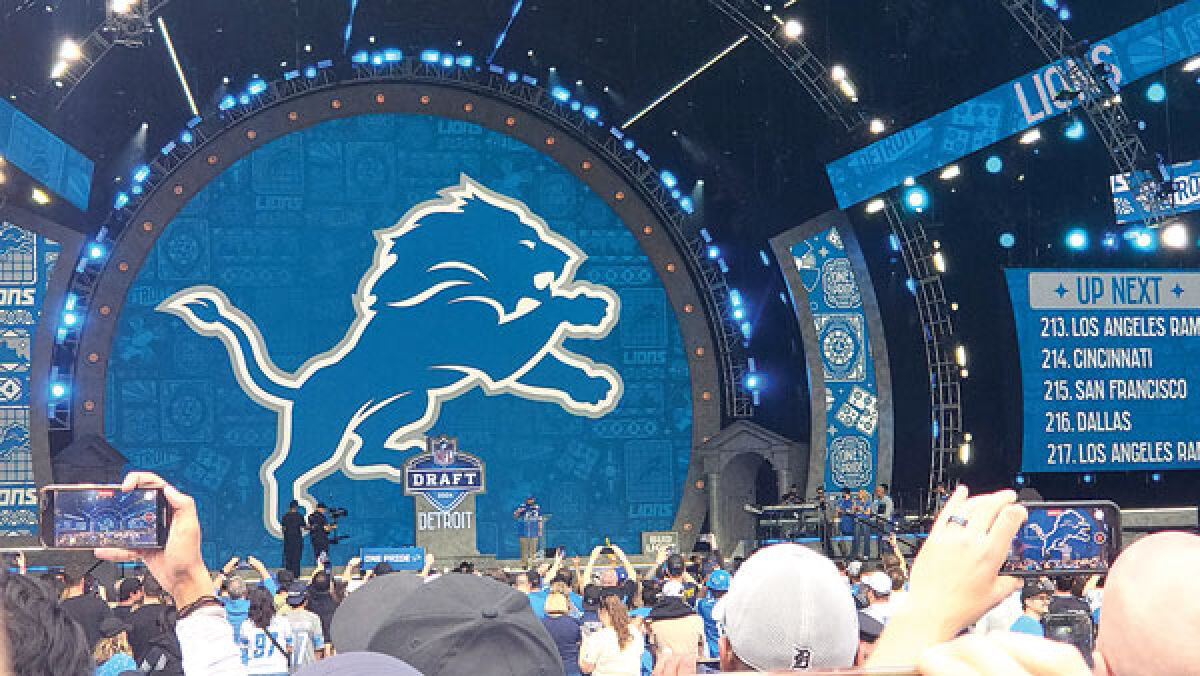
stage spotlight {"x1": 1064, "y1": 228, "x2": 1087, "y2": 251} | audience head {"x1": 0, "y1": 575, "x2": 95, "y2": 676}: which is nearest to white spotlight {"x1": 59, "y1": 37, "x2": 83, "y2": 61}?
stage spotlight {"x1": 1064, "y1": 228, "x2": 1087, "y2": 251}

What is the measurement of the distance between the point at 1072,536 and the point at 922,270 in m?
17.2

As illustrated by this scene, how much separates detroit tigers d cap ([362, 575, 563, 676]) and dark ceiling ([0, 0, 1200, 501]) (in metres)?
17.2

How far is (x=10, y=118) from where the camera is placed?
1728 centimetres

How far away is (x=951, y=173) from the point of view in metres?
18.8

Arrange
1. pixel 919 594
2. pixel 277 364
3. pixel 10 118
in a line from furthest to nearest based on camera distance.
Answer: pixel 277 364, pixel 10 118, pixel 919 594

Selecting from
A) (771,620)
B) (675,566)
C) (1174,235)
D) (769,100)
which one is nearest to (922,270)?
(769,100)

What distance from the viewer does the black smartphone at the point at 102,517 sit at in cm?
309

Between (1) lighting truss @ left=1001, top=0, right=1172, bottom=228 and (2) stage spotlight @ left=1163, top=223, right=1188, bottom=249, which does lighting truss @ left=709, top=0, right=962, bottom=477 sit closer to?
(1) lighting truss @ left=1001, top=0, right=1172, bottom=228

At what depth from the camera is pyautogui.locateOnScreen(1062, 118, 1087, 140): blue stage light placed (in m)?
18.5

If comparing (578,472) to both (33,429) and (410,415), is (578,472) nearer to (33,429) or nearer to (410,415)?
(410,415)

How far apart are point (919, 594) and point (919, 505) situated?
18.7 m

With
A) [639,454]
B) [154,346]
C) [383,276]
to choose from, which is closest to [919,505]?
[639,454]

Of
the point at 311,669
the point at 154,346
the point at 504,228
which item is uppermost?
the point at 504,228

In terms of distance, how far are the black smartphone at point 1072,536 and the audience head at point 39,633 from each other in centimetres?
172
